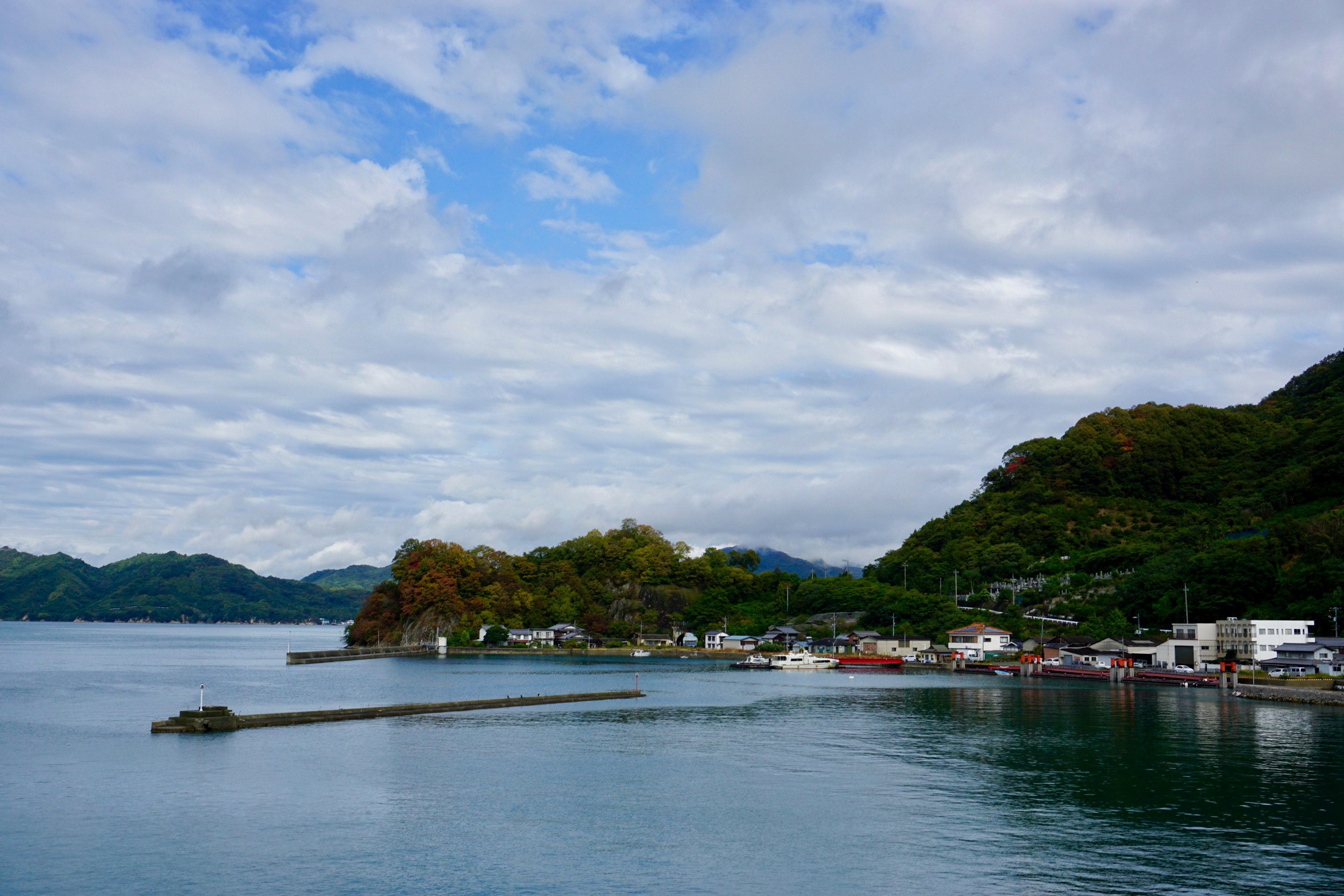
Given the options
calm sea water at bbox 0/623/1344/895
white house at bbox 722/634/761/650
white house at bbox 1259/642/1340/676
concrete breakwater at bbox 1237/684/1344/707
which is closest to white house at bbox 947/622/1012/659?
white house at bbox 722/634/761/650

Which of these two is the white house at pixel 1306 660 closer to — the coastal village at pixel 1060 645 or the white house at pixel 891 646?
the coastal village at pixel 1060 645

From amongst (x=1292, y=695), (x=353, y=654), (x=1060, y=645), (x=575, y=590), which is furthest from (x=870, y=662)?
(x=353, y=654)

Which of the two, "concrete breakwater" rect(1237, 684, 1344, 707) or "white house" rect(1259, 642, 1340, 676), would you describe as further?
"white house" rect(1259, 642, 1340, 676)

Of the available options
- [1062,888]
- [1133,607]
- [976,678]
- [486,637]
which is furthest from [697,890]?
[486,637]

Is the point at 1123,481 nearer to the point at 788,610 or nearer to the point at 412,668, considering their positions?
the point at 788,610

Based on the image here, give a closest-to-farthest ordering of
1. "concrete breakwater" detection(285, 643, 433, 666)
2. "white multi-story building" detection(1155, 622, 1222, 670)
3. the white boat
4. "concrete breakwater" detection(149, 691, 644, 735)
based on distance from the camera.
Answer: "concrete breakwater" detection(149, 691, 644, 735)
"white multi-story building" detection(1155, 622, 1222, 670)
"concrete breakwater" detection(285, 643, 433, 666)
the white boat

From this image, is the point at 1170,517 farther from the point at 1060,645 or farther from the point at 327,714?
the point at 327,714

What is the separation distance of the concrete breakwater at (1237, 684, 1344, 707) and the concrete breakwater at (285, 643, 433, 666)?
267 ft

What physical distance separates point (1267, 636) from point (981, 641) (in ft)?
102

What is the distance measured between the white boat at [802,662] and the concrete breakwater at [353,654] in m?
47.9

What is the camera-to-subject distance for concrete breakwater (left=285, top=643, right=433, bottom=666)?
300 ft

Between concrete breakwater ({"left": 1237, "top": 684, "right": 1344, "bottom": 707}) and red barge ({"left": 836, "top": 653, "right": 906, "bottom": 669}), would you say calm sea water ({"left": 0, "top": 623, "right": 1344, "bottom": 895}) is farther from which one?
red barge ({"left": 836, "top": 653, "right": 906, "bottom": 669})

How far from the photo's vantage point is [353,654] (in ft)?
346

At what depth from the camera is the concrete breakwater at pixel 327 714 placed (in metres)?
37.0
